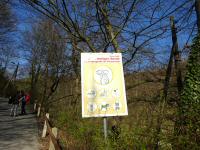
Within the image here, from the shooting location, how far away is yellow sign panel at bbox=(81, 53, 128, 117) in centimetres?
663

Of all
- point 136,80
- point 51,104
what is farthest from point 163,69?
point 51,104

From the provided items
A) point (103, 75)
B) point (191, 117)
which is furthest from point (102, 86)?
point (191, 117)

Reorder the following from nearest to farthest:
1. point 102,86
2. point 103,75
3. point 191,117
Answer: point 191,117 < point 102,86 < point 103,75

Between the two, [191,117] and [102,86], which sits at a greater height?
[102,86]

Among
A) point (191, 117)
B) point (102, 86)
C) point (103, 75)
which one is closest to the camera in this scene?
point (191, 117)

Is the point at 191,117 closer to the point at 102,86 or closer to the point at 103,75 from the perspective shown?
the point at 102,86

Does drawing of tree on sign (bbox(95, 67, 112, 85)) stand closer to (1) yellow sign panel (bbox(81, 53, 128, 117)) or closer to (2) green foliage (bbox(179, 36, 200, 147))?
(1) yellow sign panel (bbox(81, 53, 128, 117))

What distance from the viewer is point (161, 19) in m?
9.95

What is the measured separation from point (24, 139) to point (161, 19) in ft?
23.7

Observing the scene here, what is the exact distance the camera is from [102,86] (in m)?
6.81

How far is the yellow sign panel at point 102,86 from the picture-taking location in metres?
6.63

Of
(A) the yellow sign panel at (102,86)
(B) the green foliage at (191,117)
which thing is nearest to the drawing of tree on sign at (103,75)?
(A) the yellow sign panel at (102,86)

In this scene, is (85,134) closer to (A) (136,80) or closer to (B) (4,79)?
(A) (136,80)

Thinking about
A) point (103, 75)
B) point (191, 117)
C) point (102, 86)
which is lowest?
point (191, 117)
